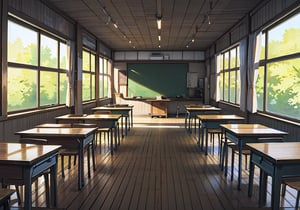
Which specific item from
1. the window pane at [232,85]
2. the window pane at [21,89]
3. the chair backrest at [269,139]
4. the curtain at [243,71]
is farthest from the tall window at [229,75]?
the window pane at [21,89]

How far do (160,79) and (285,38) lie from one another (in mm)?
10371

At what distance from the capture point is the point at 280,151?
2963 mm

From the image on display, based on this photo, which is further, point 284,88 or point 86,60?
point 86,60

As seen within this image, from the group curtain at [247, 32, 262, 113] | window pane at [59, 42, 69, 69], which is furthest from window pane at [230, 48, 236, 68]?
window pane at [59, 42, 69, 69]

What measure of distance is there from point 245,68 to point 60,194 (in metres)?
5.92

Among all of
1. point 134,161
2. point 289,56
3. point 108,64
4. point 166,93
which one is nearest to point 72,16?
point 134,161

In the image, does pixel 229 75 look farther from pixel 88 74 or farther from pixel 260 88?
pixel 88 74

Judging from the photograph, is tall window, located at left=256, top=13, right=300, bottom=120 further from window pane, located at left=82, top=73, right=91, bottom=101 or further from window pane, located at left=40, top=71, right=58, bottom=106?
window pane, located at left=82, top=73, right=91, bottom=101

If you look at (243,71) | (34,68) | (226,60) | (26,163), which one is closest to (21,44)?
(34,68)

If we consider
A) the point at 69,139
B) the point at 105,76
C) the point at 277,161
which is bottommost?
the point at 69,139

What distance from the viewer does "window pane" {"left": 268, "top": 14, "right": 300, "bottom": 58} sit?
5576 millimetres

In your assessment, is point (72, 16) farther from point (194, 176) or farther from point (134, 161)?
point (194, 176)

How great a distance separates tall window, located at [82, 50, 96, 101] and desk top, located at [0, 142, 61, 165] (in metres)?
7.71

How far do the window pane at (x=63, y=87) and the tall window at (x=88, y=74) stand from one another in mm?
1859
